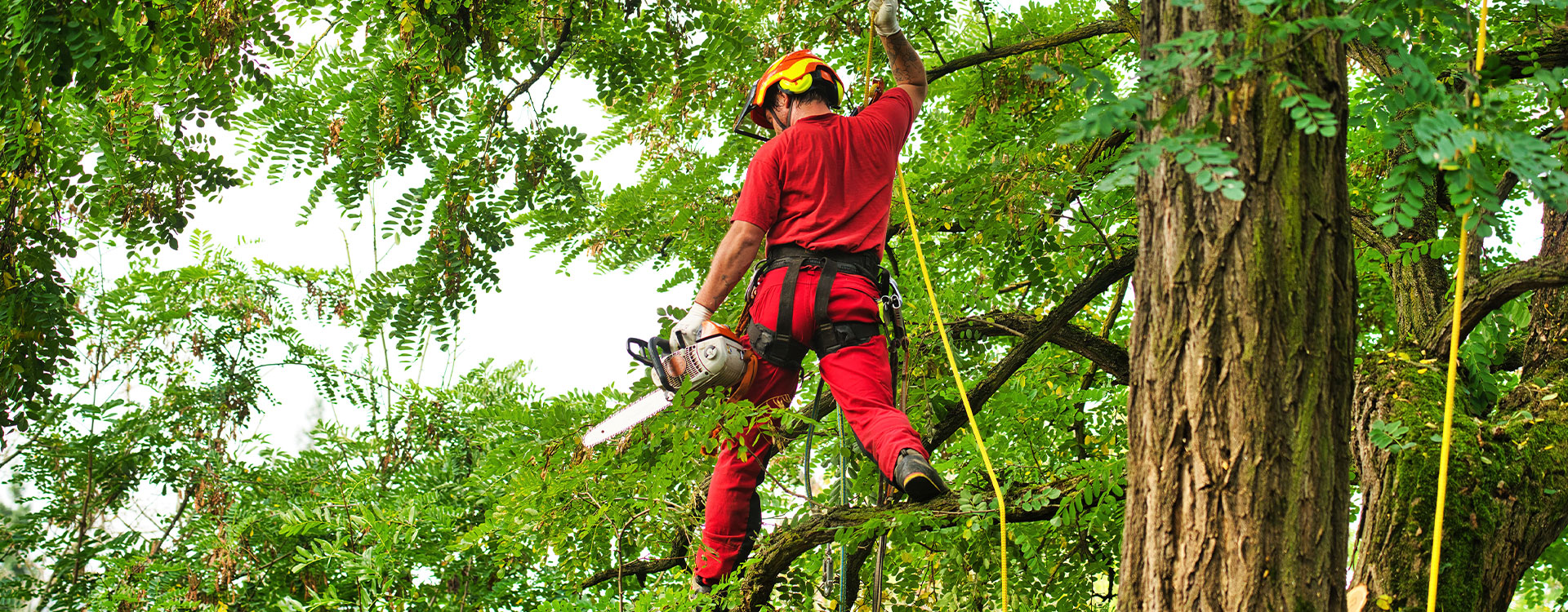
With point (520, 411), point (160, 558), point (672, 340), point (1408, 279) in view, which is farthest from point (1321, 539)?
point (160, 558)

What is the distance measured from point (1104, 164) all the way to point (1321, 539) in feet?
6.32

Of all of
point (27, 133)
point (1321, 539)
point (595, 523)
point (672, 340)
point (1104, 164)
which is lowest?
point (1321, 539)

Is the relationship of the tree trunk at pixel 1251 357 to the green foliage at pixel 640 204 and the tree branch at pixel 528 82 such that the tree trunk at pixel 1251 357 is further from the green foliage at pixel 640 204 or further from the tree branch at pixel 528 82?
the tree branch at pixel 528 82

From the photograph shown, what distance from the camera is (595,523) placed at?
3064 millimetres

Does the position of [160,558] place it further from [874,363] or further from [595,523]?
[874,363]

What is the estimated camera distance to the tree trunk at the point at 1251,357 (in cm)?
165

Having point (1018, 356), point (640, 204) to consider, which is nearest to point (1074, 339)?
point (1018, 356)

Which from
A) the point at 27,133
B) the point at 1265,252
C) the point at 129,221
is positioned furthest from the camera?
the point at 129,221

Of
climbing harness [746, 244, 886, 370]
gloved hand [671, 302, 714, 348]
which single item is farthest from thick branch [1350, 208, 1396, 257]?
gloved hand [671, 302, 714, 348]

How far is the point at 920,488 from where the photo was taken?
9.04 feet

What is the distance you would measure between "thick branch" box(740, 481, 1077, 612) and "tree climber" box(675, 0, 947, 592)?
195 mm

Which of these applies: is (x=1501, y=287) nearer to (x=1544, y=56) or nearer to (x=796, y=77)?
(x=1544, y=56)

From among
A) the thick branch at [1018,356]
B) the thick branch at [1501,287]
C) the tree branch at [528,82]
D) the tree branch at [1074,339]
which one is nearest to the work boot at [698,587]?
the thick branch at [1018,356]

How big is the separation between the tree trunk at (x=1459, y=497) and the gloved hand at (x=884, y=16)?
1832 millimetres
